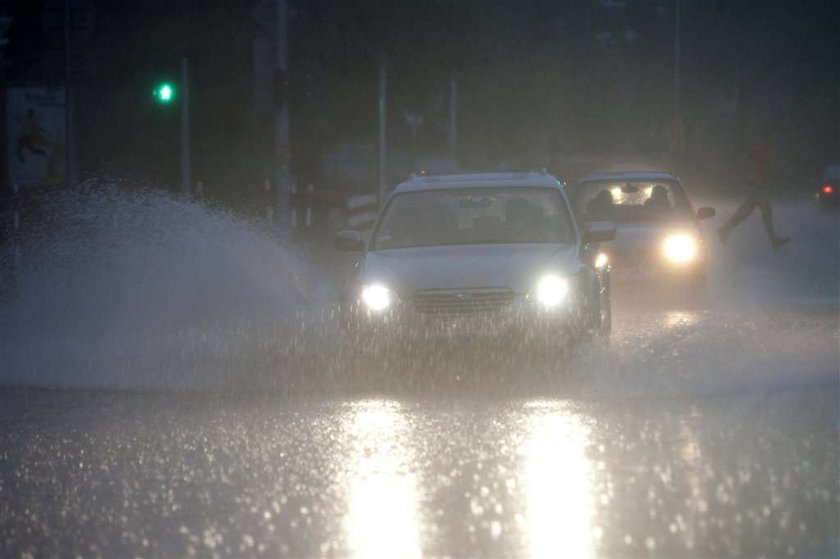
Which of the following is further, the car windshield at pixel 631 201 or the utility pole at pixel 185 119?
the utility pole at pixel 185 119

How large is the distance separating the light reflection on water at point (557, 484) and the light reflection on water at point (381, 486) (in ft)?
1.71

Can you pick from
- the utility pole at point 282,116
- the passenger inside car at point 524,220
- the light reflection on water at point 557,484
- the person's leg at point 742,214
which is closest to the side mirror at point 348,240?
the passenger inside car at point 524,220

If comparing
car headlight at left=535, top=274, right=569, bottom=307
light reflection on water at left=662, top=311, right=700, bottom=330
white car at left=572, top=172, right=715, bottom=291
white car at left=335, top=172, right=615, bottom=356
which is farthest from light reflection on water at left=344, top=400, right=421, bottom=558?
white car at left=572, top=172, right=715, bottom=291

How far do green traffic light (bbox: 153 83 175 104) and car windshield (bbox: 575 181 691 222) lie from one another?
6.68 metres

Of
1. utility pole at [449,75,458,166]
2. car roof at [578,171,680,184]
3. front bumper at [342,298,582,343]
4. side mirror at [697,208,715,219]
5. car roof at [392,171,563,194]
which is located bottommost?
front bumper at [342,298,582,343]

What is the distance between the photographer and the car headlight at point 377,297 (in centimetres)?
1256

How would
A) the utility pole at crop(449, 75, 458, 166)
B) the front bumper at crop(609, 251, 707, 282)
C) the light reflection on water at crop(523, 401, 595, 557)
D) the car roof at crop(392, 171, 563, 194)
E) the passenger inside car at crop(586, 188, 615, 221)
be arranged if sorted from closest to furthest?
the light reflection on water at crop(523, 401, 595, 557) < the car roof at crop(392, 171, 563, 194) < the front bumper at crop(609, 251, 707, 282) < the passenger inside car at crop(586, 188, 615, 221) < the utility pole at crop(449, 75, 458, 166)

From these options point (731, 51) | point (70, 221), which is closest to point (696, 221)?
point (70, 221)

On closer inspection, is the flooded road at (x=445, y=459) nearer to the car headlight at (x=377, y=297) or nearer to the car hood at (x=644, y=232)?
the car headlight at (x=377, y=297)

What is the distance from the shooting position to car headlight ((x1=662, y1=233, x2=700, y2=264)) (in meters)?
18.8

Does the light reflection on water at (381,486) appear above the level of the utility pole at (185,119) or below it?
below

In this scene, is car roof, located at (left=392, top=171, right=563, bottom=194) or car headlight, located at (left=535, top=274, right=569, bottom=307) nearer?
car headlight, located at (left=535, top=274, right=569, bottom=307)

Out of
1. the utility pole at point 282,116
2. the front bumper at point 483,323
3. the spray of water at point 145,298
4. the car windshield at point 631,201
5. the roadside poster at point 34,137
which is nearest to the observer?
the front bumper at point 483,323

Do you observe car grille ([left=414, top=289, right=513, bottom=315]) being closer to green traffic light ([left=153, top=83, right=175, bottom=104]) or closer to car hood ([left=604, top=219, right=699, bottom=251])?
car hood ([left=604, top=219, right=699, bottom=251])
